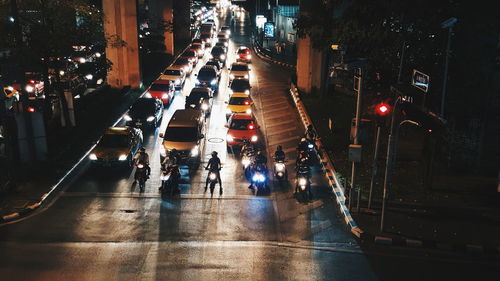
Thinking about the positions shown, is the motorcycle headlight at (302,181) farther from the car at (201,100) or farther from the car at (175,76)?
the car at (175,76)

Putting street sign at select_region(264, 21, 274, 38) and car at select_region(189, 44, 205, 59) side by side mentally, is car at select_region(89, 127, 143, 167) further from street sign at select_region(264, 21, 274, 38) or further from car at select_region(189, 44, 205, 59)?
street sign at select_region(264, 21, 274, 38)

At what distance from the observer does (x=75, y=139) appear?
24203mm

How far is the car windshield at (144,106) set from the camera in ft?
89.0

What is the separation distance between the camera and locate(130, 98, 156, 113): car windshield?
27141 millimetres

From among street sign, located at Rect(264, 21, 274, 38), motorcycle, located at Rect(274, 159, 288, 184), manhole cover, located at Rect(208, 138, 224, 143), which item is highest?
street sign, located at Rect(264, 21, 274, 38)

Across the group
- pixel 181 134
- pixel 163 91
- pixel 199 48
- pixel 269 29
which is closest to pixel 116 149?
pixel 181 134

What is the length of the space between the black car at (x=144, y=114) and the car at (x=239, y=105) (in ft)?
13.9

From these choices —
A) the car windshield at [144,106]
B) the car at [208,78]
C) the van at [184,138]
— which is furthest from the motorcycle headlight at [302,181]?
the car at [208,78]

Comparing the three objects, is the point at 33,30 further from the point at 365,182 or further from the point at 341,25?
the point at 365,182

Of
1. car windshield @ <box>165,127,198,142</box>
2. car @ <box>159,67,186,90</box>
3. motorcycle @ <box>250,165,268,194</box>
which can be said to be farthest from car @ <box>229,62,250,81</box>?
motorcycle @ <box>250,165,268,194</box>

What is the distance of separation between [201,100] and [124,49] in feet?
41.0

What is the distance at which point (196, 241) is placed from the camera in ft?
45.6

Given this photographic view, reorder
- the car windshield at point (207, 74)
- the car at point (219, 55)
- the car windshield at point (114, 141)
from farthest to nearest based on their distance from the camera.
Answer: the car at point (219, 55) < the car windshield at point (207, 74) < the car windshield at point (114, 141)

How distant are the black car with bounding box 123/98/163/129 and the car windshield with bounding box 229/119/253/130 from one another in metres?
5.25
